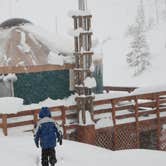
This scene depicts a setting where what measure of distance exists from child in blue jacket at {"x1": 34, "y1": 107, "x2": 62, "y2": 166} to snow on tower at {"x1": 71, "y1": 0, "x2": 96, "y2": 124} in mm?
4025

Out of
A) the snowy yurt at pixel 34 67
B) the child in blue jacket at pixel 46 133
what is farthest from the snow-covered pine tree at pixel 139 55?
the child in blue jacket at pixel 46 133

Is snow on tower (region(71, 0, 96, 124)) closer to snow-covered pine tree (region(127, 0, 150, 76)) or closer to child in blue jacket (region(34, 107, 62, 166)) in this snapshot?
child in blue jacket (region(34, 107, 62, 166))

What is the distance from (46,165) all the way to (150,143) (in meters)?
7.09

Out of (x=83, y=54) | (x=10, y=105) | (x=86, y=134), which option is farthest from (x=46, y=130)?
(x=83, y=54)

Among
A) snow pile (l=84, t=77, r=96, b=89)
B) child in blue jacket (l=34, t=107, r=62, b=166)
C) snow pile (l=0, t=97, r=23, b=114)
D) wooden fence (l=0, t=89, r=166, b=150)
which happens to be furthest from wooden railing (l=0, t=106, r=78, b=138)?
child in blue jacket (l=34, t=107, r=62, b=166)

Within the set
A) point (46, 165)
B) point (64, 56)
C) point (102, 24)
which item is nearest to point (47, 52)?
point (64, 56)

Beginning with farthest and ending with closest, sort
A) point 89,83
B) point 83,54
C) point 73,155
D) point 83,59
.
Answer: point 83,59 < point 83,54 < point 89,83 < point 73,155

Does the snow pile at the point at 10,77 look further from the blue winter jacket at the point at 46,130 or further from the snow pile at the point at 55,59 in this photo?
the blue winter jacket at the point at 46,130

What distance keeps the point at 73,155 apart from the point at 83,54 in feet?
12.3

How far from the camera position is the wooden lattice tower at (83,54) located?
13.8 metres

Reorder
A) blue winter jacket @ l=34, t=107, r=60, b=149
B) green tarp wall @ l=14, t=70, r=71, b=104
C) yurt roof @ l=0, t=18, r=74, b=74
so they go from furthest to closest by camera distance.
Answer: yurt roof @ l=0, t=18, r=74, b=74
green tarp wall @ l=14, t=70, r=71, b=104
blue winter jacket @ l=34, t=107, r=60, b=149

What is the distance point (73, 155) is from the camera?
1115 cm

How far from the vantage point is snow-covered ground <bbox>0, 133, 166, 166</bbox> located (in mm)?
10359

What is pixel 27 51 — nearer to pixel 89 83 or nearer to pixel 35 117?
pixel 89 83
